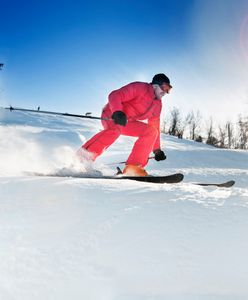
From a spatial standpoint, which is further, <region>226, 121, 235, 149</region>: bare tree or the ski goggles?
<region>226, 121, 235, 149</region>: bare tree

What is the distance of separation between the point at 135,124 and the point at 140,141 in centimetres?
25

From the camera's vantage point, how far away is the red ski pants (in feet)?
15.3

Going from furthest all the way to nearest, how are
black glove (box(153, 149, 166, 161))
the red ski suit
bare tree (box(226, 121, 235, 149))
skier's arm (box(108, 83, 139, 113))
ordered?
bare tree (box(226, 121, 235, 149))
black glove (box(153, 149, 166, 161))
the red ski suit
skier's arm (box(108, 83, 139, 113))

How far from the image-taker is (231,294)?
144cm

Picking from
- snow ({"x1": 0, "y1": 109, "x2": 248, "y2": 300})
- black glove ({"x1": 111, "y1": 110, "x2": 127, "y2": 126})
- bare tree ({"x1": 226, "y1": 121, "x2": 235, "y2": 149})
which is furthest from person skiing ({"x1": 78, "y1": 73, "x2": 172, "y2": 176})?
bare tree ({"x1": 226, "y1": 121, "x2": 235, "y2": 149})

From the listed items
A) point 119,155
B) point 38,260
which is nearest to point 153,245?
point 38,260

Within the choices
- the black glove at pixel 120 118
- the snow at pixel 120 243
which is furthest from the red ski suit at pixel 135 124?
the snow at pixel 120 243

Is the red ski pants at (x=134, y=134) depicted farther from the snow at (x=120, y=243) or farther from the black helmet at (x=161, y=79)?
the snow at (x=120, y=243)

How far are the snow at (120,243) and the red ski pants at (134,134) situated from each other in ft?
6.89

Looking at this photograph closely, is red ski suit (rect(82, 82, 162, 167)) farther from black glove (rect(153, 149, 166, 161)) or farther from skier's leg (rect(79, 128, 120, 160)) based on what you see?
black glove (rect(153, 149, 166, 161))

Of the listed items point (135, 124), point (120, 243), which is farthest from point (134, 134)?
point (120, 243)

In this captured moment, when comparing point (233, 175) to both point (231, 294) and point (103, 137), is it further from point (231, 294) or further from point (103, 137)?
point (231, 294)

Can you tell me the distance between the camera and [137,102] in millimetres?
4887

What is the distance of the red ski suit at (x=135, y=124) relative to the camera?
4.68 metres
